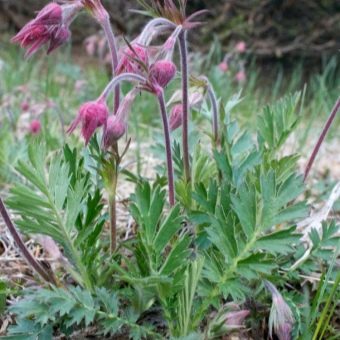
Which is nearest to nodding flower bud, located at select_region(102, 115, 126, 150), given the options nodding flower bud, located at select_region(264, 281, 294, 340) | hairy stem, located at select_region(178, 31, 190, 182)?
hairy stem, located at select_region(178, 31, 190, 182)

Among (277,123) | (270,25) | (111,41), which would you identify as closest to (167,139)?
(111,41)

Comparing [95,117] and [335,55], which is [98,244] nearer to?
[95,117]

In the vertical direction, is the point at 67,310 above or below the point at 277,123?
below

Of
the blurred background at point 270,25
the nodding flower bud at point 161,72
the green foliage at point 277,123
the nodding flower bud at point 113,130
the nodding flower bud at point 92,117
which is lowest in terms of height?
the blurred background at point 270,25

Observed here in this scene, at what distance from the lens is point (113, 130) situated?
1463mm

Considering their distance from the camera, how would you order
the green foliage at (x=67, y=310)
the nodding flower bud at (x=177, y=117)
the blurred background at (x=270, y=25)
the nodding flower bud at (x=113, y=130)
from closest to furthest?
the green foliage at (x=67, y=310) → the nodding flower bud at (x=113, y=130) → the nodding flower bud at (x=177, y=117) → the blurred background at (x=270, y=25)

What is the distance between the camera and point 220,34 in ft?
21.5

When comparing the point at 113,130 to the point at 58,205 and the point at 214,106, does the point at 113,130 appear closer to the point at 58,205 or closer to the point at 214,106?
the point at 58,205

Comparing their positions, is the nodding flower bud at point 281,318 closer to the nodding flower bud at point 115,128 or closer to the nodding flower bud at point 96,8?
the nodding flower bud at point 115,128

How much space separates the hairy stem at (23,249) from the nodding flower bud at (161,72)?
0.46 meters

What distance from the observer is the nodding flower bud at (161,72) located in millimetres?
1479

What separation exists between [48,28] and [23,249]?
20.9 inches

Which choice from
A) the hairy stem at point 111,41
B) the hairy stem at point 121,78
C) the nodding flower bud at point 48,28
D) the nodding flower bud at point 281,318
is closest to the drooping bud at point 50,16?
the nodding flower bud at point 48,28

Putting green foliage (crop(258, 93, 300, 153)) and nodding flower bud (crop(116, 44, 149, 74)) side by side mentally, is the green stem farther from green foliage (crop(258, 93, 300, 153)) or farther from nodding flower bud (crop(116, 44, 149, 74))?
green foliage (crop(258, 93, 300, 153))
